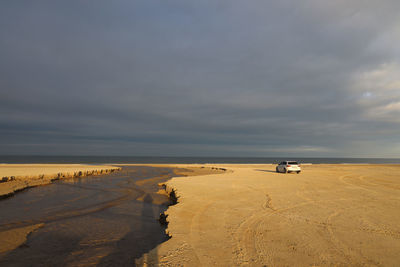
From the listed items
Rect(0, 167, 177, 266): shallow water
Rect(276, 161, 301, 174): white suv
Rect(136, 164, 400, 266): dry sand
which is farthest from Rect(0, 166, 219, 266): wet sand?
Rect(276, 161, 301, 174): white suv

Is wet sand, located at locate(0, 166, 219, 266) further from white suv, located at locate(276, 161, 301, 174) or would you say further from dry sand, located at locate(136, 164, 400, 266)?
white suv, located at locate(276, 161, 301, 174)

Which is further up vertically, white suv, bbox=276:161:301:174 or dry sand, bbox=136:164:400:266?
white suv, bbox=276:161:301:174

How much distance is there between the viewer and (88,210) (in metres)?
12.2

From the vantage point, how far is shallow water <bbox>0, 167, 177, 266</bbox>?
650 cm

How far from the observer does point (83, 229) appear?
8.96 meters

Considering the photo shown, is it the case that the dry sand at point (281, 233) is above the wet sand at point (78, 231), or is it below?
above

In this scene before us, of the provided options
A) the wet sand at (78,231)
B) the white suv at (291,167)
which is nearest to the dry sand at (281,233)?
the wet sand at (78,231)

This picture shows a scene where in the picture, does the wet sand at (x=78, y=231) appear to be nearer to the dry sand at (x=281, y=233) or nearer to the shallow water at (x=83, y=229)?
the shallow water at (x=83, y=229)

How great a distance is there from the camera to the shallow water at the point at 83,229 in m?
6.50

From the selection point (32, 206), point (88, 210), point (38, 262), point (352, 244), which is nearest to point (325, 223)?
point (352, 244)

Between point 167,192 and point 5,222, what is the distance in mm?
9806

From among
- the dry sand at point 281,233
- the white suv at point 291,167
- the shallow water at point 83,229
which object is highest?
the white suv at point 291,167

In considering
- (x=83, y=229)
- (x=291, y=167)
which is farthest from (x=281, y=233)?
(x=291, y=167)

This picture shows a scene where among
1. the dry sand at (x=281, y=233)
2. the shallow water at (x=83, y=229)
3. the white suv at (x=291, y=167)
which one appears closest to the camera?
the dry sand at (x=281, y=233)
